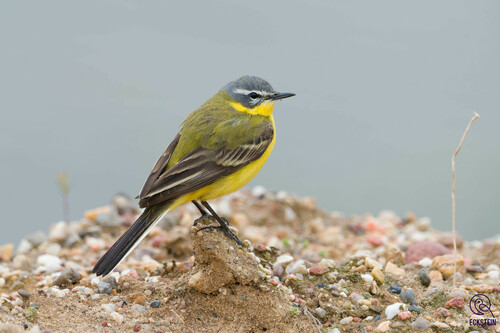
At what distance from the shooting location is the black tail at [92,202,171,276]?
5.99 metres

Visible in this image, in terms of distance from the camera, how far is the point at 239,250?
21.2 feet

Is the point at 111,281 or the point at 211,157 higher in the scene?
the point at 211,157

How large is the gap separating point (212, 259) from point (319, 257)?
3183 millimetres

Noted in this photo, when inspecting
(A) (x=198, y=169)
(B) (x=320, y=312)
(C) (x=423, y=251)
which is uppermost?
(A) (x=198, y=169)

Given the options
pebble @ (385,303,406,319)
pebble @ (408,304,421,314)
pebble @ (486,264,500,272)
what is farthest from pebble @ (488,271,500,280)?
pebble @ (385,303,406,319)

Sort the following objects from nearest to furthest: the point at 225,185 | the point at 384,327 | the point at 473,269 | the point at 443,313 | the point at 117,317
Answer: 1. the point at 384,327
2. the point at 117,317
3. the point at 443,313
4. the point at 225,185
5. the point at 473,269

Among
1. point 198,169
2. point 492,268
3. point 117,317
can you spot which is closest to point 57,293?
point 117,317

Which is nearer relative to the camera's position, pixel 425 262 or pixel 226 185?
pixel 226 185

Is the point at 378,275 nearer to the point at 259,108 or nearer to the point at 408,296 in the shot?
the point at 408,296

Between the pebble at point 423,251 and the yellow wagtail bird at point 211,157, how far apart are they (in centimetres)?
263

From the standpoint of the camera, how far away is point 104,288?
669 centimetres

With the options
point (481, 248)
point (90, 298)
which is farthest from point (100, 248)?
point (481, 248)

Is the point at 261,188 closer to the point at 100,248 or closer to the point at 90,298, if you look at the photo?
the point at 100,248

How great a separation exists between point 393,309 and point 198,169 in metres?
2.50
